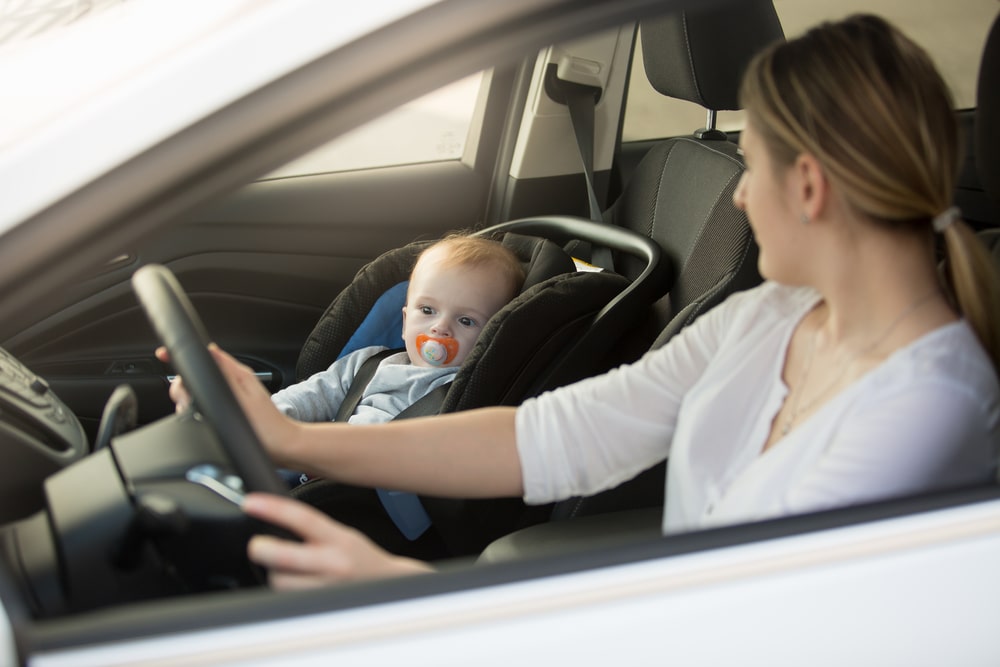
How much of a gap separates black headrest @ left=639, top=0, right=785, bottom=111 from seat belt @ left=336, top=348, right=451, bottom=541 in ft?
2.56

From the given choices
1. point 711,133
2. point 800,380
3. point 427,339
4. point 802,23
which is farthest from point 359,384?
point 802,23

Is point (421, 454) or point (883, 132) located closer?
point (883, 132)

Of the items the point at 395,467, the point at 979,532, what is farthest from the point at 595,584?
the point at 395,467

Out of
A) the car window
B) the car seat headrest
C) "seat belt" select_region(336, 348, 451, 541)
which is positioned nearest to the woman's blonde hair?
"seat belt" select_region(336, 348, 451, 541)

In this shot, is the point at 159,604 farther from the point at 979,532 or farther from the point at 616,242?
the point at 616,242

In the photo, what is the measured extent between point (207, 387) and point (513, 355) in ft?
2.72

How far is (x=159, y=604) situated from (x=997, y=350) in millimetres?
847

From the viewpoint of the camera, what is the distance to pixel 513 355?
1728mm

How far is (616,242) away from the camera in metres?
2.11

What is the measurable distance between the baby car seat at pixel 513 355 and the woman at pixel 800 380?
0.40 metres

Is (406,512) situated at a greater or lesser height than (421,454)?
lesser

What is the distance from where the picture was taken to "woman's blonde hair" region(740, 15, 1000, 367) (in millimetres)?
1024

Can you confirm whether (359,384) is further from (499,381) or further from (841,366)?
(841,366)

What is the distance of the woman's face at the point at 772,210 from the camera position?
1.08 metres
